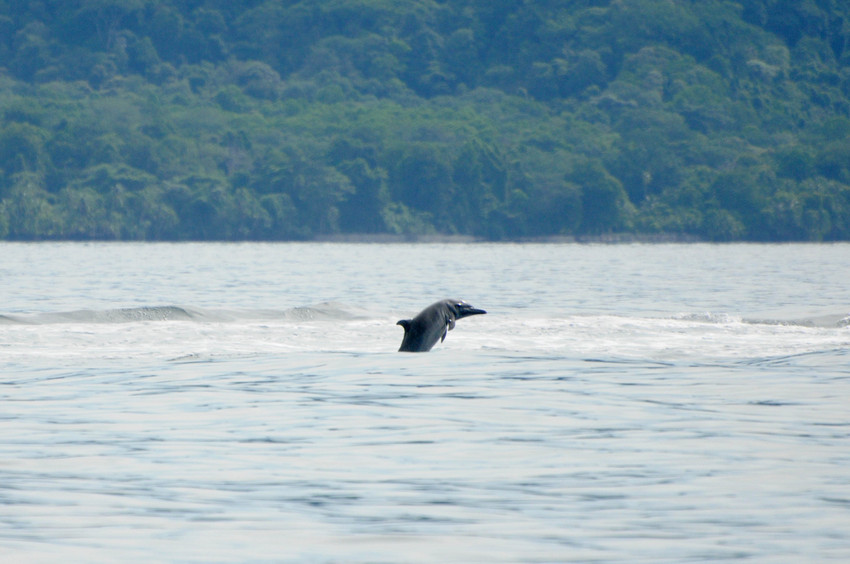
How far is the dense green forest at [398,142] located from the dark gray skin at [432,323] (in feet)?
330

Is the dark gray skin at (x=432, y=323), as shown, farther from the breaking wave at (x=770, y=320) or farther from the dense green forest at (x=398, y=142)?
the dense green forest at (x=398, y=142)

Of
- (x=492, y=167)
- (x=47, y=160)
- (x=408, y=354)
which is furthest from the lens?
(x=492, y=167)

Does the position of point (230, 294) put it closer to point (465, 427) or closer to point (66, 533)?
point (465, 427)

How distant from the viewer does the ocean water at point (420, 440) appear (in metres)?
7.45

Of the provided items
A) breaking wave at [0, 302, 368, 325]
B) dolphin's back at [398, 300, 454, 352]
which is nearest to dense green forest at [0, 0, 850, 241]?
breaking wave at [0, 302, 368, 325]

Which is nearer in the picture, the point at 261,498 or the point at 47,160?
the point at 261,498

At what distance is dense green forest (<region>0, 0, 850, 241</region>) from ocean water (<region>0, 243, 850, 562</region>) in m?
98.3

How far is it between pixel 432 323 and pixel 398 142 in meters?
125

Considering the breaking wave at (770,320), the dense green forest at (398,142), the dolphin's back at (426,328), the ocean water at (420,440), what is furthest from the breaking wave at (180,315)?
the dense green forest at (398,142)

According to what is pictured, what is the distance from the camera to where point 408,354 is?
17094 mm

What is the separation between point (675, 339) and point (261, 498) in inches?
504

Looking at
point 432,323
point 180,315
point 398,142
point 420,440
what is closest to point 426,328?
point 432,323

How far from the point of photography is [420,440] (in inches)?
419

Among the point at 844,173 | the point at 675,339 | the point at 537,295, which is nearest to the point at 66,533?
the point at 675,339
